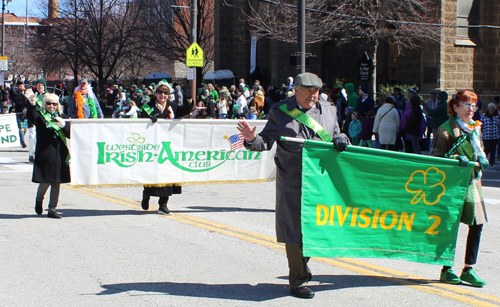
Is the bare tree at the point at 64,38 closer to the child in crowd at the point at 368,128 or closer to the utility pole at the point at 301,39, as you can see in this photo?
the utility pole at the point at 301,39

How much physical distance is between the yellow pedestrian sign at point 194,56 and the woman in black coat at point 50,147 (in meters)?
11.6

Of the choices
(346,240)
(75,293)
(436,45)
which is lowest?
(75,293)

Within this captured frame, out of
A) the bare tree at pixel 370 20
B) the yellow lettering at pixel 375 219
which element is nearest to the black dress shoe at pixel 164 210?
the yellow lettering at pixel 375 219

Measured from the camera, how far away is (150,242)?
739 centimetres

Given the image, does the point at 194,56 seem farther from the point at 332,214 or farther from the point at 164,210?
the point at 332,214

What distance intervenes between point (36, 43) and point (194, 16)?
2098cm

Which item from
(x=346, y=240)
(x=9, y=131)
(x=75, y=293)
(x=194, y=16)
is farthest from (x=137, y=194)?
(x=194, y=16)

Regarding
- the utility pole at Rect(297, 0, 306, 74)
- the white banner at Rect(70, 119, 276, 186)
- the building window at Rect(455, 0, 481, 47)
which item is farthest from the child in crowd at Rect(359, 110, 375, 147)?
the building window at Rect(455, 0, 481, 47)

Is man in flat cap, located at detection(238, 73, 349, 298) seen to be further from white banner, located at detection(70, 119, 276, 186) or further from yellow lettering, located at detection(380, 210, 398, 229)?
white banner, located at detection(70, 119, 276, 186)

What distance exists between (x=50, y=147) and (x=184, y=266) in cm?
350

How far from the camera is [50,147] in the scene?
8.85 m

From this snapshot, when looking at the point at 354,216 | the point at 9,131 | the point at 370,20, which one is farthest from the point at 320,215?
the point at 370,20

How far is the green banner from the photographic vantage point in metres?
5.35

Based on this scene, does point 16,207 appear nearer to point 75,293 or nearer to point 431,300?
point 75,293
